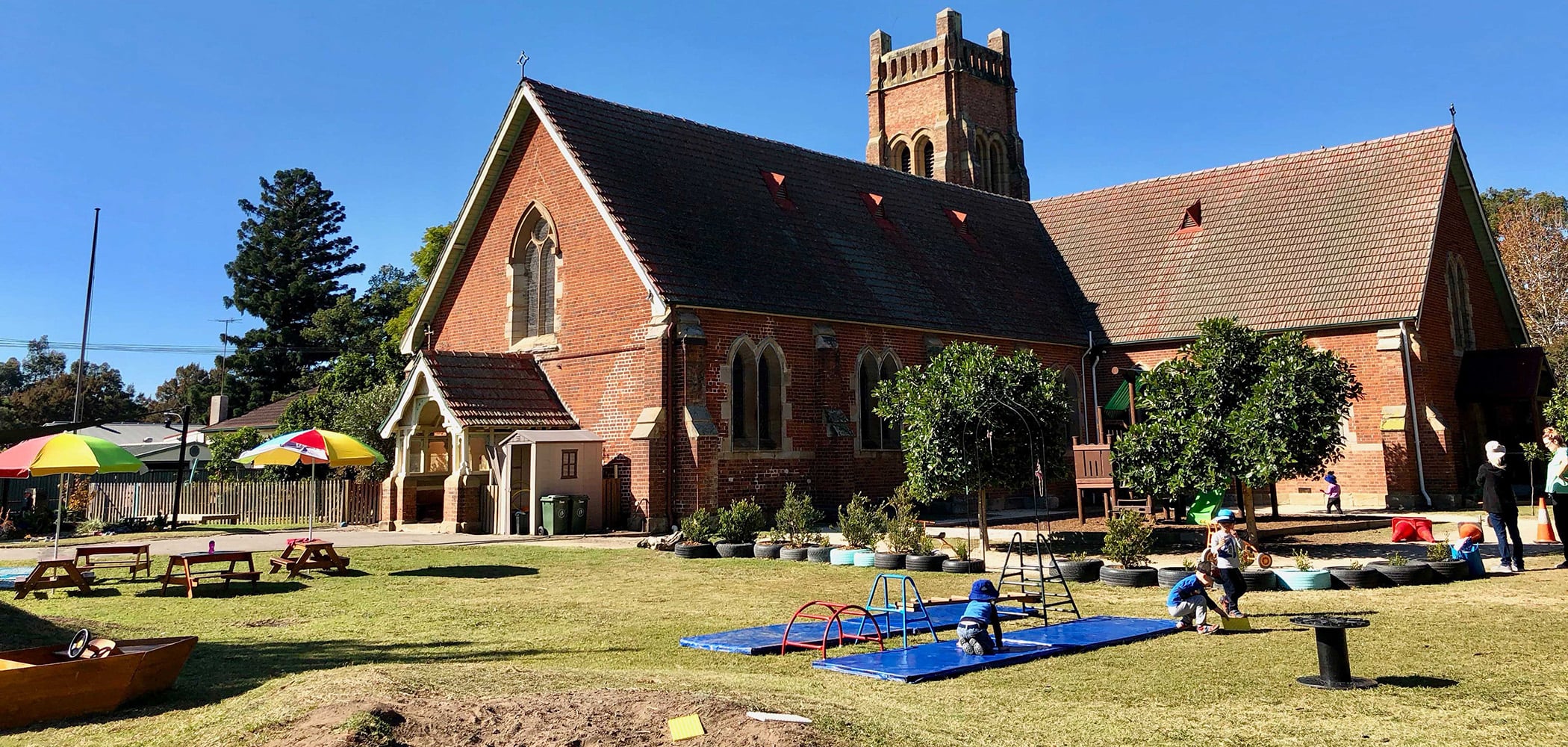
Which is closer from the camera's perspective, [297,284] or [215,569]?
[215,569]

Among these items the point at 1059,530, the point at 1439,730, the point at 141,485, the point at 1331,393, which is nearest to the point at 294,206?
the point at 141,485

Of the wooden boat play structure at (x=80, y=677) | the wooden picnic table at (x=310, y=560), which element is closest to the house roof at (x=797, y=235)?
the wooden picnic table at (x=310, y=560)

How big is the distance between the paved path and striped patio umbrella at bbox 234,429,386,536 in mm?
2496

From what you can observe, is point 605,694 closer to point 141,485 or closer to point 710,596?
point 710,596

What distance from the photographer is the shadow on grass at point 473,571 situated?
15.8 meters

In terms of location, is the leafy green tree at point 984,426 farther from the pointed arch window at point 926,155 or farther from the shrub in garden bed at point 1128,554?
the pointed arch window at point 926,155

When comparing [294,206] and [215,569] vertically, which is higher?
[294,206]

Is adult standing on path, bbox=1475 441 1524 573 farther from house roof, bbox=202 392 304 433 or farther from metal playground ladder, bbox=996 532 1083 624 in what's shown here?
house roof, bbox=202 392 304 433

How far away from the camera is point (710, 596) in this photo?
1345 centimetres

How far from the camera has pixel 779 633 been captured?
10156mm

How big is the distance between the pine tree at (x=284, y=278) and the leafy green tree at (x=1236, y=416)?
58909mm

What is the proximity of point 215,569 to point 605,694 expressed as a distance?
13.5 m

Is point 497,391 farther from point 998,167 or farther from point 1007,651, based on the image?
point 998,167

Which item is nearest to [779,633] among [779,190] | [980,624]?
[980,624]
